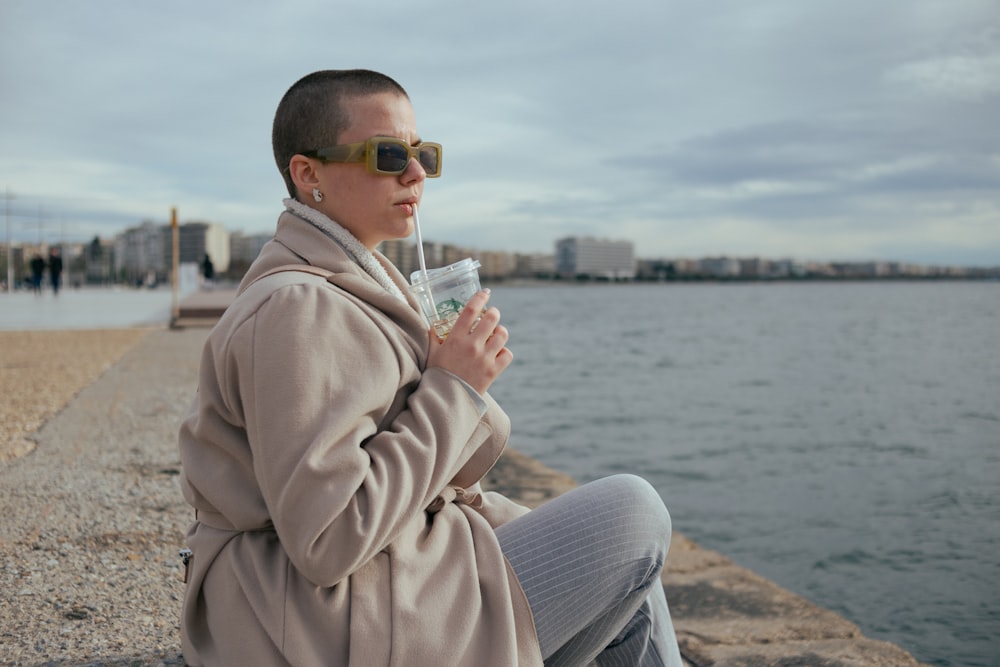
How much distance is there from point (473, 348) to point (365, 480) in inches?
11.3

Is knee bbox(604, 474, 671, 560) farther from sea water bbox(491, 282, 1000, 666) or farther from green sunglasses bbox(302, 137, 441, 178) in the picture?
sea water bbox(491, 282, 1000, 666)

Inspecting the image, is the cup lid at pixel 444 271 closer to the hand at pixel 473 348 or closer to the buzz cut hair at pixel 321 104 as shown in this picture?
the hand at pixel 473 348

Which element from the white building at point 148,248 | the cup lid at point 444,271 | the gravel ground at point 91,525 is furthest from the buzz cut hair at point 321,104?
the white building at point 148,248

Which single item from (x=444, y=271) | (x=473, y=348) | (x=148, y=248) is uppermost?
(x=444, y=271)

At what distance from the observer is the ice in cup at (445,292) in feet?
5.42

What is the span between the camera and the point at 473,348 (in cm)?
155

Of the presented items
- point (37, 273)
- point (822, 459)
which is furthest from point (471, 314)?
point (37, 273)

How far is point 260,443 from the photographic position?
55.4 inches

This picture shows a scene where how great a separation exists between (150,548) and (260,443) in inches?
86.7

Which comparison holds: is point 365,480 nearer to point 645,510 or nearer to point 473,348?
point 473,348

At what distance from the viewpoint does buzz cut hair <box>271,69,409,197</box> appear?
1.65 m

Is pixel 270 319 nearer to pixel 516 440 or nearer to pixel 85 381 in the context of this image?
pixel 85 381

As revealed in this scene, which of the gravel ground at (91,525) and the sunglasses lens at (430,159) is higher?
the sunglasses lens at (430,159)

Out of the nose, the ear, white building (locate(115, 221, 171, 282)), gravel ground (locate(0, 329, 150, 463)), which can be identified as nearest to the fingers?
the nose
